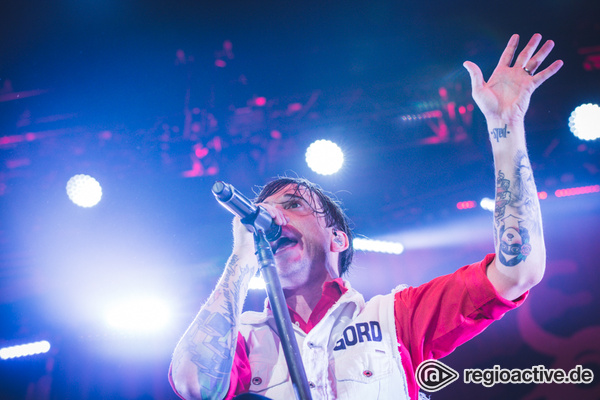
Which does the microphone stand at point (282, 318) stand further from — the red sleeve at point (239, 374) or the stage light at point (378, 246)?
the stage light at point (378, 246)

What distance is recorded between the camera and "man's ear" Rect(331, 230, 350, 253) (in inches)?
98.3

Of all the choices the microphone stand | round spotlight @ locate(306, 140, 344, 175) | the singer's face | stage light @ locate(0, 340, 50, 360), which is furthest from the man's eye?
stage light @ locate(0, 340, 50, 360)

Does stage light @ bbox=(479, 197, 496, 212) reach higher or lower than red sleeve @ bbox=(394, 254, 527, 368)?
higher

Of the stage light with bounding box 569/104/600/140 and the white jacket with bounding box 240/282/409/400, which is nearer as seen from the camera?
the white jacket with bounding box 240/282/409/400

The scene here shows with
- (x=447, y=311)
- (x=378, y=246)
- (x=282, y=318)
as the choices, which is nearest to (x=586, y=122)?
(x=378, y=246)

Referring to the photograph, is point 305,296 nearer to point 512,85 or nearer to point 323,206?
point 323,206

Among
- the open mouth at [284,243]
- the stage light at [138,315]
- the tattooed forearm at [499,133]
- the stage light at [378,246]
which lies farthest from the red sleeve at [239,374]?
the stage light at [378,246]

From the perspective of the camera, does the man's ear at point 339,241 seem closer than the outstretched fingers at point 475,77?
No

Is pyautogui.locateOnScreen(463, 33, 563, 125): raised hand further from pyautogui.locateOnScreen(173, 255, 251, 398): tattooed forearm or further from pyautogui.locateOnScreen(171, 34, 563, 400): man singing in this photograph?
pyautogui.locateOnScreen(173, 255, 251, 398): tattooed forearm

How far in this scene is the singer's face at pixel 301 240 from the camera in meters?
2.11

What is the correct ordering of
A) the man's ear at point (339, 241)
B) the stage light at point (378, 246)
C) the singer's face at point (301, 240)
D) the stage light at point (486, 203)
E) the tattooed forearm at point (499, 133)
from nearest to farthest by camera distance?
the tattooed forearm at point (499, 133) < the singer's face at point (301, 240) < the man's ear at point (339, 241) < the stage light at point (486, 203) < the stage light at point (378, 246)

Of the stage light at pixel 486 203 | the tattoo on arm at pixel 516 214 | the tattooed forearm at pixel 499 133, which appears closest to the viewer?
the tattoo on arm at pixel 516 214

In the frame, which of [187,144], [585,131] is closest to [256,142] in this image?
[187,144]

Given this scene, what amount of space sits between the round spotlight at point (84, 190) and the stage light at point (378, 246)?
120 inches
